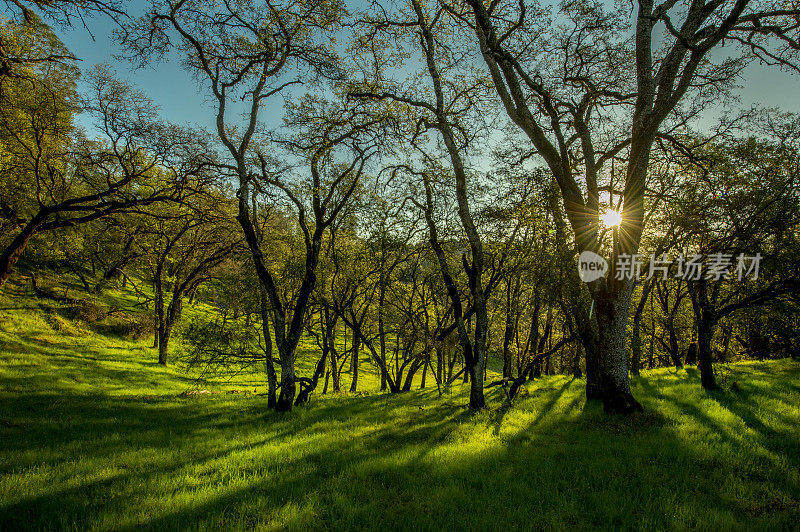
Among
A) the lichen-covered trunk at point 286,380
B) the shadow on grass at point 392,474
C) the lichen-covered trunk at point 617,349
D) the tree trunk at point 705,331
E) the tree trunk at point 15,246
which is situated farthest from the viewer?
the tree trunk at point 705,331

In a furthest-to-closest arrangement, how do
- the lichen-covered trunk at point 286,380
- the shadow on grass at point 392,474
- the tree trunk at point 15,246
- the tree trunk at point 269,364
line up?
the tree trunk at point 269,364 → the lichen-covered trunk at point 286,380 → the tree trunk at point 15,246 → the shadow on grass at point 392,474

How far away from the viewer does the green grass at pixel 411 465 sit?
4.45 meters

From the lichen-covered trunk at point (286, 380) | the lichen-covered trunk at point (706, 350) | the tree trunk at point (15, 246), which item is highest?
the tree trunk at point (15, 246)

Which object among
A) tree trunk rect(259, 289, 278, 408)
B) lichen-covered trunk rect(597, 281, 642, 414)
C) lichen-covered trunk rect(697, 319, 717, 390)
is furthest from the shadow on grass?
lichen-covered trunk rect(697, 319, 717, 390)

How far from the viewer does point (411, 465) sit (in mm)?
6375

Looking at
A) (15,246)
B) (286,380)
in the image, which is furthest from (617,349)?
(15,246)

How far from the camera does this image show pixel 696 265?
41.3ft

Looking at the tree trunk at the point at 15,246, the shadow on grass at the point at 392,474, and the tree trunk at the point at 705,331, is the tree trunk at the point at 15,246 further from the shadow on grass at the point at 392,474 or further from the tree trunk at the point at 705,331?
Result: the tree trunk at the point at 705,331

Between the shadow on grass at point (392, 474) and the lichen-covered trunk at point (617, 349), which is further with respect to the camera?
the lichen-covered trunk at point (617, 349)

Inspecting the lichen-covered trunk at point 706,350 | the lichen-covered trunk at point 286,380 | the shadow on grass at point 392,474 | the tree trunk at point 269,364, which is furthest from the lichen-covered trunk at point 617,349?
the tree trunk at point 269,364

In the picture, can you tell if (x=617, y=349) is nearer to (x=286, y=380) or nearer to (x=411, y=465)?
(x=411, y=465)

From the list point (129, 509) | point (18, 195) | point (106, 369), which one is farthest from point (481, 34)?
point (18, 195)

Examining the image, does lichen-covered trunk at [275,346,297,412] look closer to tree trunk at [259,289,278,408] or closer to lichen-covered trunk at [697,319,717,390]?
tree trunk at [259,289,278,408]

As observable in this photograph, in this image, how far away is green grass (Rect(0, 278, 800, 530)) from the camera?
14.6 feet
